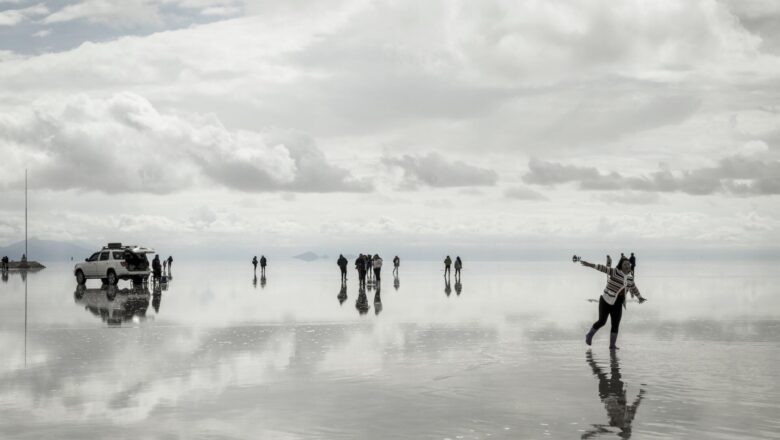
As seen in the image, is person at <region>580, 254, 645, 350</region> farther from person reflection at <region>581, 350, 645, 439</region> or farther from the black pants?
person reflection at <region>581, 350, 645, 439</region>

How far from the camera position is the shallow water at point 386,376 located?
30.2 ft

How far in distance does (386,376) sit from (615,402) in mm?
3664

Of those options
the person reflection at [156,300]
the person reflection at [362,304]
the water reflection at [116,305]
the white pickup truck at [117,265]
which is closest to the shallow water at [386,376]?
the water reflection at [116,305]

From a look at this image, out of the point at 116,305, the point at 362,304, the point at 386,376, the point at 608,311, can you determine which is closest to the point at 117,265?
the point at 116,305

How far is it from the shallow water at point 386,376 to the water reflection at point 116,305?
21.8 inches

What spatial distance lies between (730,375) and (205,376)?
7990mm

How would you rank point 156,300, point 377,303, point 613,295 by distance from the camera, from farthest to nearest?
point 156,300 < point 377,303 < point 613,295

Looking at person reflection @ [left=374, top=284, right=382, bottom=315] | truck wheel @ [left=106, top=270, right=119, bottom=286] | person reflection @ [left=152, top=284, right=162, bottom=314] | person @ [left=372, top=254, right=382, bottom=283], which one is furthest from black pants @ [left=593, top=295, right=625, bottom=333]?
truck wheel @ [left=106, top=270, right=119, bottom=286]

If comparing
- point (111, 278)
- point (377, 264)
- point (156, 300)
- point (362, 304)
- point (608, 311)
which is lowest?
point (362, 304)

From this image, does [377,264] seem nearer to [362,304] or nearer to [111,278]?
[362,304]

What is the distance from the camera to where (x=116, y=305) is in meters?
30.8

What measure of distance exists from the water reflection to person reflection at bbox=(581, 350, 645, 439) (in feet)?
46.7

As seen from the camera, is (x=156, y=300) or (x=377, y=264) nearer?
(x=156, y=300)

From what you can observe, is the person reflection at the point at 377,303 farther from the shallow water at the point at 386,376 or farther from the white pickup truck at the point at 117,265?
the white pickup truck at the point at 117,265
